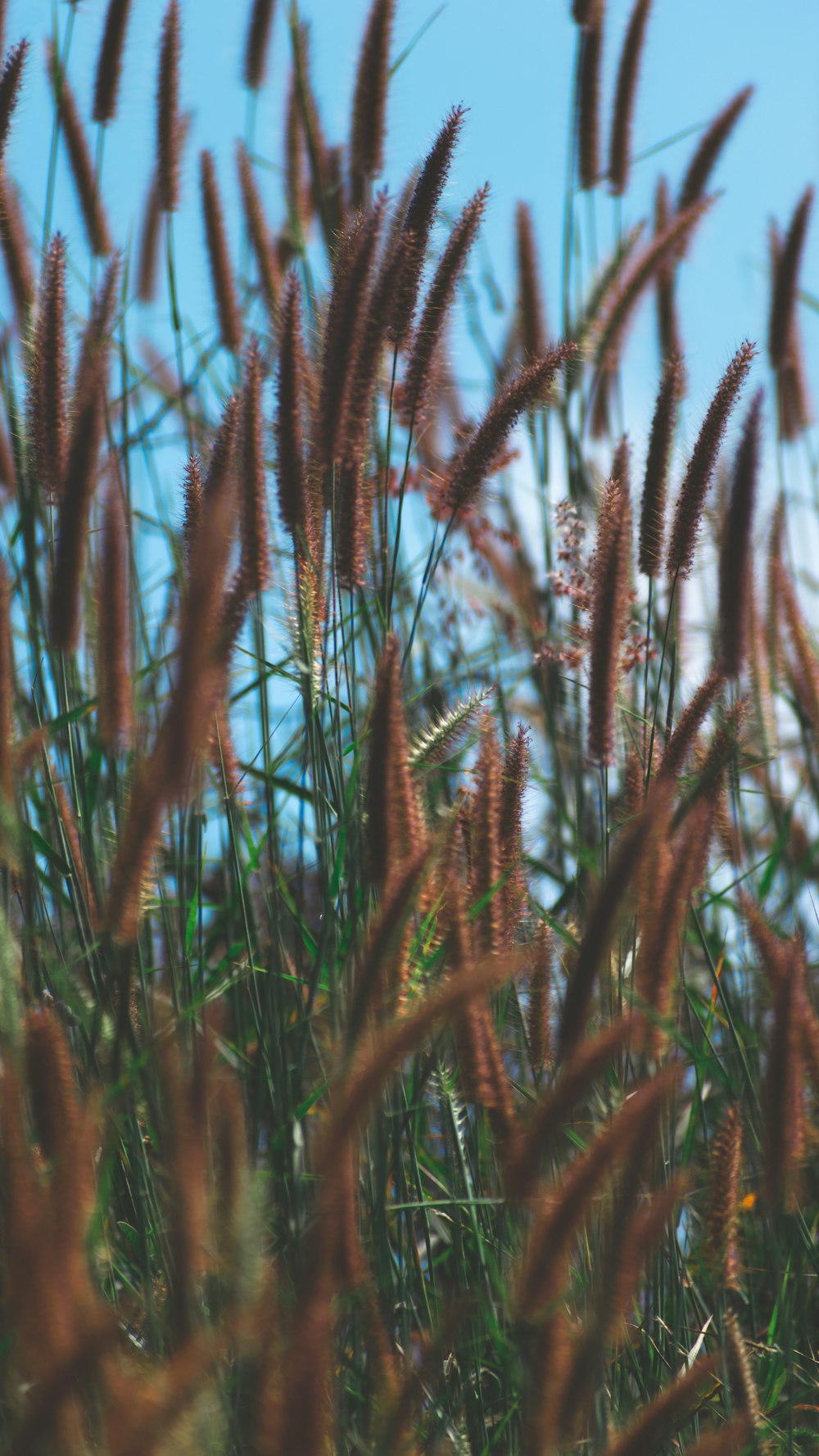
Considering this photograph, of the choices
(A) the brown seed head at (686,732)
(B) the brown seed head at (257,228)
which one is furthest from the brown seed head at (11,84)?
(A) the brown seed head at (686,732)

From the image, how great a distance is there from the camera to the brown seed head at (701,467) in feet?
5.34

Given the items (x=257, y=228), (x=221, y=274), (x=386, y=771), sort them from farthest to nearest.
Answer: (x=257, y=228) → (x=221, y=274) → (x=386, y=771)

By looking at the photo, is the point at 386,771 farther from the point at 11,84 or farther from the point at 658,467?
the point at 11,84

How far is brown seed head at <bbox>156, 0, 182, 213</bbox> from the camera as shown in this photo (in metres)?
2.25

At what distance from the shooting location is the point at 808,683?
2.03 m

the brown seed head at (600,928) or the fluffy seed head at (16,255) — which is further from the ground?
the fluffy seed head at (16,255)

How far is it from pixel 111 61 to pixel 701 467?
1.42 metres

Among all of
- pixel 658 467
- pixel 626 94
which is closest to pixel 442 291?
pixel 658 467

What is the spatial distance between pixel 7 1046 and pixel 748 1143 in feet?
5.82

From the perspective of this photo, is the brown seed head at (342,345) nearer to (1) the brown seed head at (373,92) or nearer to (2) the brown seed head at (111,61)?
(1) the brown seed head at (373,92)

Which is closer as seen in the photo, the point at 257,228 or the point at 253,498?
the point at 253,498

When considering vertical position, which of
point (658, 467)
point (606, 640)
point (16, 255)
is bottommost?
point (606, 640)

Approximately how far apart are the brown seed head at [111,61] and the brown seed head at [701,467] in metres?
1.30

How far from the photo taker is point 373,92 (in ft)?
7.53
